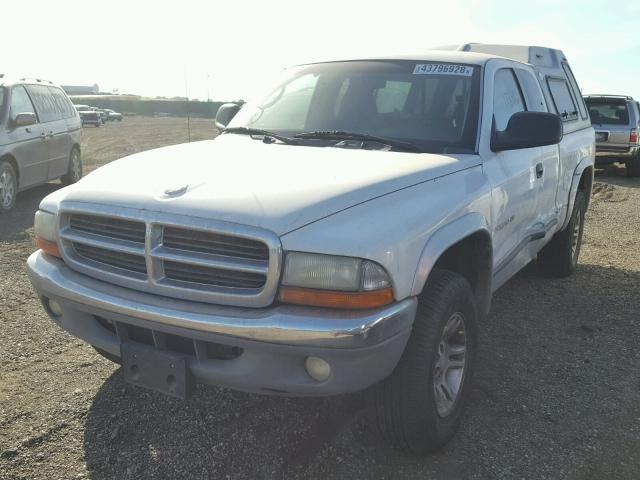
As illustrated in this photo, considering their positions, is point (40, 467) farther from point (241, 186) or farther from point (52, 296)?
point (241, 186)

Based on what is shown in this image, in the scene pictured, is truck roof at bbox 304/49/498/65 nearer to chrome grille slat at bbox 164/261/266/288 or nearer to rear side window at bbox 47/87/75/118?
chrome grille slat at bbox 164/261/266/288

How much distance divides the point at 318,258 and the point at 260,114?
1967 mm

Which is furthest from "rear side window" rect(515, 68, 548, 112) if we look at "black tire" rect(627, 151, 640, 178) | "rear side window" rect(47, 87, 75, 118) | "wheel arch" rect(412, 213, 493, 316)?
"black tire" rect(627, 151, 640, 178)

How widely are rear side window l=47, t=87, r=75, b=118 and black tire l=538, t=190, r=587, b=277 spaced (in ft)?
26.1

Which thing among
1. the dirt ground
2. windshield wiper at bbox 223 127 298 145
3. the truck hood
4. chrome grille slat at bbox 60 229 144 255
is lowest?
the dirt ground

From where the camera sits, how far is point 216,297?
7.57ft

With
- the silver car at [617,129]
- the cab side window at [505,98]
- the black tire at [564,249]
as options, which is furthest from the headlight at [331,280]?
the silver car at [617,129]

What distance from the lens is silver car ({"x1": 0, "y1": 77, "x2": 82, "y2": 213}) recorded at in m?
8.12

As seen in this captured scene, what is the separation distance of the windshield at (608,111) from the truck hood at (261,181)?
497 inches

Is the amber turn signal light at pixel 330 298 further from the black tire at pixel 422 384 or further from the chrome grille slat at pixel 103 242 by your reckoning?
the chrome grille slat at pixel 103 242

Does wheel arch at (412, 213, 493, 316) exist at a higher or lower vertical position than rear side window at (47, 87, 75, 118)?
lower

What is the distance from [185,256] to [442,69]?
206cm

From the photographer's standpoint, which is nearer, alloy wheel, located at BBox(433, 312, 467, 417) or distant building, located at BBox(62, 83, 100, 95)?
alloy wheel, located at BBox(433, 312, 467, 417)

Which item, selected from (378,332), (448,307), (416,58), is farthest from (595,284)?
(378,332)
